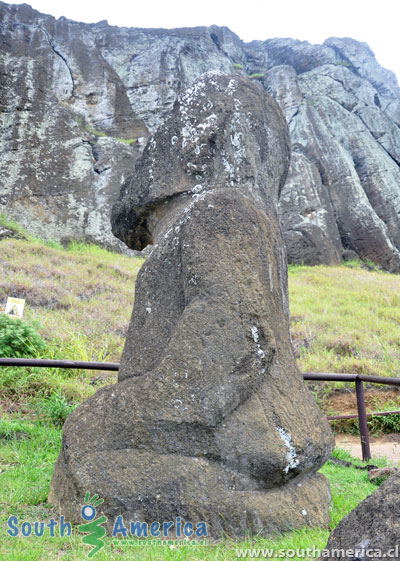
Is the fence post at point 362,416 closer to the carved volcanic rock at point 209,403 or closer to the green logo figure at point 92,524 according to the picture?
the carved volcanic rock at point 209,403

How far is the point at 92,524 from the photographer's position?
2.60 m

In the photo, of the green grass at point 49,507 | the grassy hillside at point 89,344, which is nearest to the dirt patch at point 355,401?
the grassy hillside at point 89,344

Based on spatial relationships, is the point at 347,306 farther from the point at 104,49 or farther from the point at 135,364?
the point at 104,49

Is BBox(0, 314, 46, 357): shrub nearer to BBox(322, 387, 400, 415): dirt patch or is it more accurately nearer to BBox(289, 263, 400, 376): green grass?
BBox(289, 263, 400, 376): green grass

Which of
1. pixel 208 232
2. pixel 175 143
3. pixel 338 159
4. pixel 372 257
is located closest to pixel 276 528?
pixel 208 232

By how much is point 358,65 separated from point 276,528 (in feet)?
99.4

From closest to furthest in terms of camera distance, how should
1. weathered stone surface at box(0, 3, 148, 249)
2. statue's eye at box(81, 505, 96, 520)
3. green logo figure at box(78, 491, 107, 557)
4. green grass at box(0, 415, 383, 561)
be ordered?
green grass at box(0, 415, 383, 561) → green logo figure at box(78, 491, 107, 557) → statue's eye at box(81, 505, 96, 520) → weathered stone surface at box(0, 3, 148, 249)

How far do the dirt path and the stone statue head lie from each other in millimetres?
3322

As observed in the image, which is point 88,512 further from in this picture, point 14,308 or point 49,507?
point 14,308

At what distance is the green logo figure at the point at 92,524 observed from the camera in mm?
2492

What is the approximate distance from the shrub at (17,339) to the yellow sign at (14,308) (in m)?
0.09

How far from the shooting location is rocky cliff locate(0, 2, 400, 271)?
16.5 m

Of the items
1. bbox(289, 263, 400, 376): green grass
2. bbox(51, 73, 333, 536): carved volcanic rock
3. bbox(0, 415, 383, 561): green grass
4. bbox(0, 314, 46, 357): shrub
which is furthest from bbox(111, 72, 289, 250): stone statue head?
bbox(289, 263, 400, 376): green grass

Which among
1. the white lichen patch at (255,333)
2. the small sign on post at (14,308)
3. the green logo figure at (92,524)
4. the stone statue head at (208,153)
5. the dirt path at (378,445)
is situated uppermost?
the stone statue head at (208,153)
